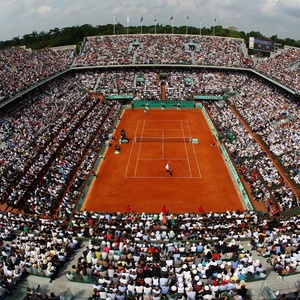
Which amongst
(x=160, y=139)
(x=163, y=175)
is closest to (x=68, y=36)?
(x=160, y=139)

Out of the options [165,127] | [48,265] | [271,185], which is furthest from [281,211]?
[165,127]

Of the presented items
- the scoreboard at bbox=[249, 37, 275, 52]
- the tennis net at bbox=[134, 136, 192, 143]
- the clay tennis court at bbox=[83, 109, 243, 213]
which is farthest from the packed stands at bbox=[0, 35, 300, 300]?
the tennis net at bbox=[134, 136, 192, 143]

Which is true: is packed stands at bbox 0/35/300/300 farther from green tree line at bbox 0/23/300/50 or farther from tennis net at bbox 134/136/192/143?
green tree line at bbox 0/23/300/50

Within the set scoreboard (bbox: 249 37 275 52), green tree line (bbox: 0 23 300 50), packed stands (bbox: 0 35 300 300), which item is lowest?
packed stands (bbox: 0 35 300 300)

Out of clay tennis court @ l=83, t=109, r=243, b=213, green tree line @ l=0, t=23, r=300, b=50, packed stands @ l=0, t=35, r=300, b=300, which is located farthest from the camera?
green tree line @ l=0, t=23, r=300, b=50

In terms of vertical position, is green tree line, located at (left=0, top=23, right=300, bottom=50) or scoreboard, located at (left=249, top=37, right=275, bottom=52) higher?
green tree line, located at (left=0, top=23, right=300, bottom=50)

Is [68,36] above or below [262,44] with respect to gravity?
above

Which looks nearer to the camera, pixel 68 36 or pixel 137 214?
pixel 137 214

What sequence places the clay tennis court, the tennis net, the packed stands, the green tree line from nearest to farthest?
1. the packed stands
2. the clay tennis court
3. the tennis net
4. the green tree line

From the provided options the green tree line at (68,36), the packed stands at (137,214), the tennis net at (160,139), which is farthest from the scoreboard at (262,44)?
the tennis net at (160,139)

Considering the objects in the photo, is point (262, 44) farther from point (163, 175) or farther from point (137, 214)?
point (137, 214)
